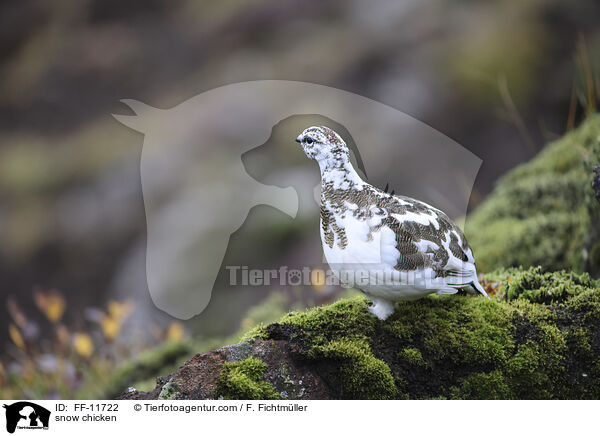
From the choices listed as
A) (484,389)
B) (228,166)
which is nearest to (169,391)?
(484,389)

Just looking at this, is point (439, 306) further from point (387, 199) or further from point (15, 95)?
point (15, 95)

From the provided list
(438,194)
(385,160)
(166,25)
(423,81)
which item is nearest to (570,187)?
(438,194)

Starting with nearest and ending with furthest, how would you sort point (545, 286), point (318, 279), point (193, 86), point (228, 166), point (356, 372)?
point (356, 372), point (545, 286), point (318, 279), point (228, 166), point (193, 86)

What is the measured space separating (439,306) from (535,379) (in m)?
0.55

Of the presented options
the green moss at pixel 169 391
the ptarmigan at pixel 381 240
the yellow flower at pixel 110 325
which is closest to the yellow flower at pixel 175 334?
the yellow flower at pixel 110 325

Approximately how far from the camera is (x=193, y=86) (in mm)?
7125

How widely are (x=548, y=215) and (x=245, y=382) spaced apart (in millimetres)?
3017

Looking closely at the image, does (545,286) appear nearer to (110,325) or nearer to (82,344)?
(110,325)

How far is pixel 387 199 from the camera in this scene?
256 centimetres

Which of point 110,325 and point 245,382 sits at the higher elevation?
point 110,325

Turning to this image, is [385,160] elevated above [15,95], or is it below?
below
